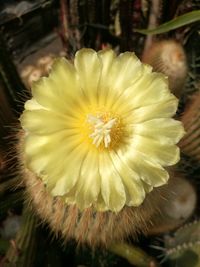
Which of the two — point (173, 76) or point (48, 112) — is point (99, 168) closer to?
point (48, 112)

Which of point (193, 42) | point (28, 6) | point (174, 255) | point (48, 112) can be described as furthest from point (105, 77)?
point (28, 6)

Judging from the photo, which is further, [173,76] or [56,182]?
[173,76]

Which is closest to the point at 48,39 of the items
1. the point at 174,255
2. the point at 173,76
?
the point at 173,76

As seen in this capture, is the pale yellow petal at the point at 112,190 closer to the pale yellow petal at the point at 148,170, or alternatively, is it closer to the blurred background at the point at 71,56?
the pale yellow petal at the point at 148,170

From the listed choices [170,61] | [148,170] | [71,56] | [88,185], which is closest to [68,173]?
[88,185]

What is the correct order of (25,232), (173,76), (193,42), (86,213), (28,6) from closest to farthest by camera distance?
(86,213), (173,76), (25,232), (193,42), (28,6)

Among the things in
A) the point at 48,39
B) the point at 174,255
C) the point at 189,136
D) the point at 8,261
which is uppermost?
the point at 48,39

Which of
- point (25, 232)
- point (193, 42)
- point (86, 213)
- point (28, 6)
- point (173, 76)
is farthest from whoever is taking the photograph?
point (28, 6)

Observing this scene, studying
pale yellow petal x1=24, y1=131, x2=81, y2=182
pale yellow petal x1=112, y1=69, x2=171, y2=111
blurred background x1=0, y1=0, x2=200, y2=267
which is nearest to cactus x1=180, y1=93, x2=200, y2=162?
blurred background x1=0, y1=0, x2=200, y2=267

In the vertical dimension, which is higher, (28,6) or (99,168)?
(28,6)
